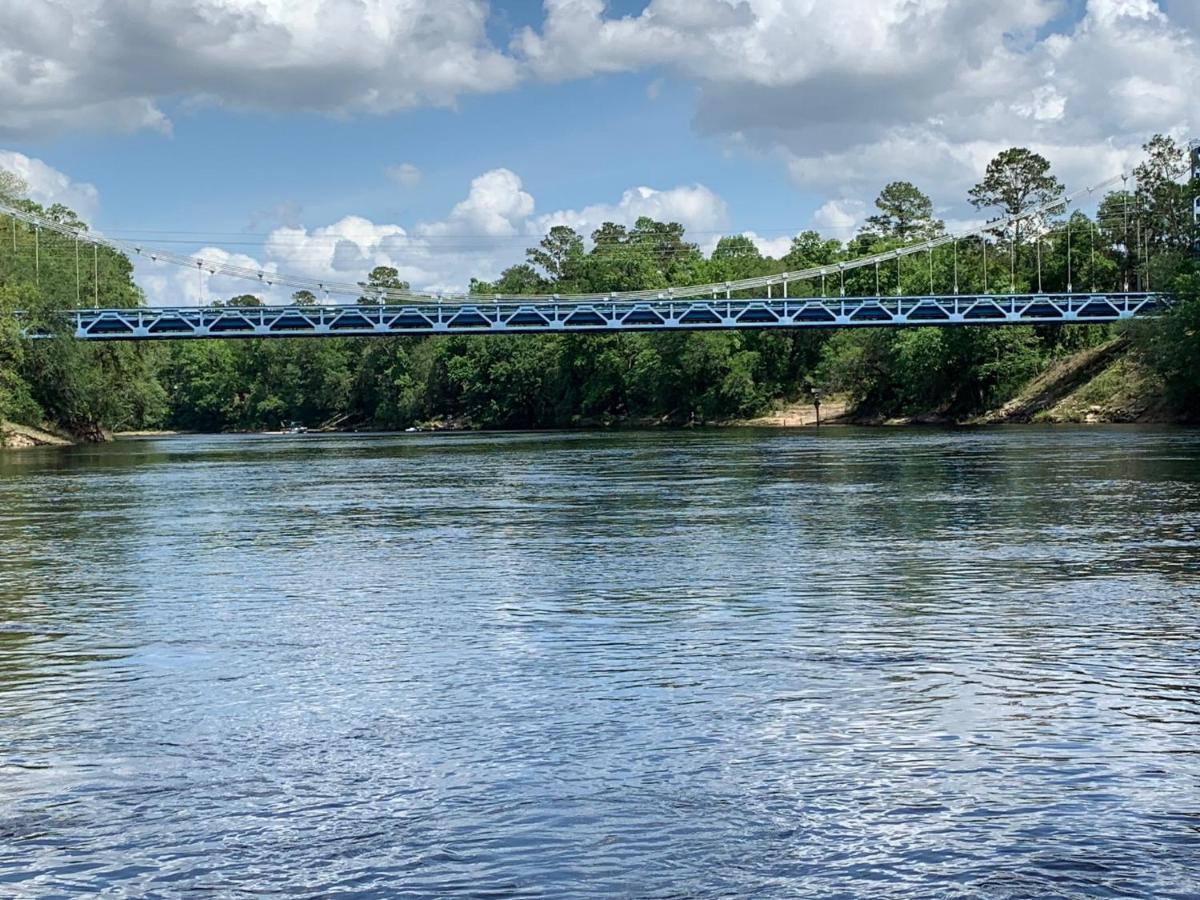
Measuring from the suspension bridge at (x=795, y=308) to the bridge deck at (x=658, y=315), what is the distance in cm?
14

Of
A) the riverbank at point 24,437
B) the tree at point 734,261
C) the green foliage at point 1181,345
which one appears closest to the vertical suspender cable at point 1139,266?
→ the green foliage at point 1181,345

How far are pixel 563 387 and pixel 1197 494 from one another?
136581mm

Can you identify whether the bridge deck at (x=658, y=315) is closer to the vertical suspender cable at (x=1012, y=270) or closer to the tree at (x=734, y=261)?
the vertical suspender cable at (x=1012, y=270)

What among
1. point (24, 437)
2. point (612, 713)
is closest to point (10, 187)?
point (24, 437)

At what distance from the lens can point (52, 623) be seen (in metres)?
18.7

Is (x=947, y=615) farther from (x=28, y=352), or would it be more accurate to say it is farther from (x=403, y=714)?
(x=28, y=352)

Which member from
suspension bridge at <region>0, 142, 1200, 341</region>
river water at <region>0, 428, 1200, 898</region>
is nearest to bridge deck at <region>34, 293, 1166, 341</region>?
suspension bridge at <region>0, 142, 1200, 341</region>

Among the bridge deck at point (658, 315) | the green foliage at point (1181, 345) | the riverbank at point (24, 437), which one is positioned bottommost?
the riverbank at point (24, 437)

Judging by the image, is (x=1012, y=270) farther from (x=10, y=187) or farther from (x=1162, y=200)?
(x=10, y=187)

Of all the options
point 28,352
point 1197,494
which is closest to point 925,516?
point 1197,494

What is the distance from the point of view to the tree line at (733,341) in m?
103

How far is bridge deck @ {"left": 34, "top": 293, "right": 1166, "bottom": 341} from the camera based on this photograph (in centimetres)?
11369

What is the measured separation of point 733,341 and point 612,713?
129614 millimetres

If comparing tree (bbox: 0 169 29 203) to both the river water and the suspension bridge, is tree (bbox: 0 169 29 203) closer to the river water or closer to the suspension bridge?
the suspension bridge
